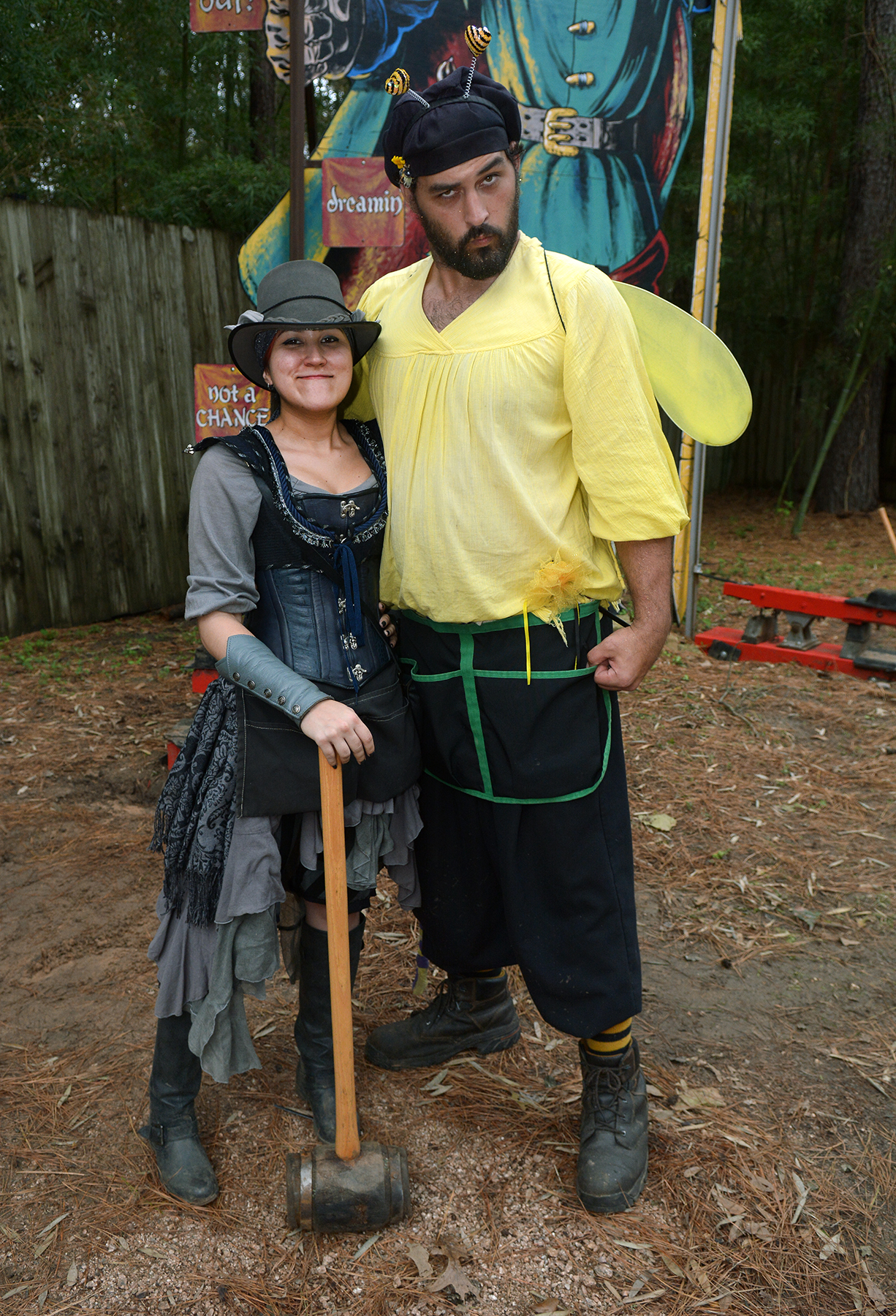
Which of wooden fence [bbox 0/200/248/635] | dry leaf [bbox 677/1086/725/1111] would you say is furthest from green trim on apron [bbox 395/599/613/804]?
wooden fence [bbox 0/200/248/635]

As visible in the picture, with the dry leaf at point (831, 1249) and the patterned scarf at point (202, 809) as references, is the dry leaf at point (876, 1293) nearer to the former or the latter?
the dry leaf at point (831, 1249)

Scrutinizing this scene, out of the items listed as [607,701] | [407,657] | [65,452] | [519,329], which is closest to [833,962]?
[607,701]

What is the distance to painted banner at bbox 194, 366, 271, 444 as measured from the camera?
4.20m

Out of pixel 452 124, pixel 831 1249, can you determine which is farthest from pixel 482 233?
pixel 831 1249

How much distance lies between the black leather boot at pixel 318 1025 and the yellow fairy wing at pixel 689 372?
1295mm

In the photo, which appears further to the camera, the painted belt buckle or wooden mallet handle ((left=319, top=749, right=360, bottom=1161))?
the painted belt buckle

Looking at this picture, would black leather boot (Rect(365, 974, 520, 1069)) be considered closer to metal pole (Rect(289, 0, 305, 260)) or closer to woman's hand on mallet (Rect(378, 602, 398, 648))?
woman's hand on mallet (Rect(378, 602, 398, 648))

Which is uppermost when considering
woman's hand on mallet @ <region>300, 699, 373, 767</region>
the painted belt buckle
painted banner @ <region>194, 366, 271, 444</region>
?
the painted belt buckle

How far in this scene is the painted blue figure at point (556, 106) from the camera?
4391 millimetres

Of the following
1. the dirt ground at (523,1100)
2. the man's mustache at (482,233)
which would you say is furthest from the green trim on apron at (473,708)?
the dirt ground at (523,1100)

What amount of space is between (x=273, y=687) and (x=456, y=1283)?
116cm

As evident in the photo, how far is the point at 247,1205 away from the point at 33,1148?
53 cm

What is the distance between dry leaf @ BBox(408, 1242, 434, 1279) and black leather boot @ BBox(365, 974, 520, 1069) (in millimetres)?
553

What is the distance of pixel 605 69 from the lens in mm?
4867
